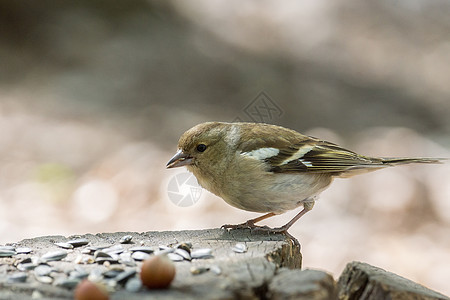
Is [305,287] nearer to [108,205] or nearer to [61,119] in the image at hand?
[108,205]

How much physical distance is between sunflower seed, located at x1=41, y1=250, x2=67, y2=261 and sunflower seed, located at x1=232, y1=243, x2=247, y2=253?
35.3 inches

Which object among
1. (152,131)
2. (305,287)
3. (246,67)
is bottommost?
(305,287)

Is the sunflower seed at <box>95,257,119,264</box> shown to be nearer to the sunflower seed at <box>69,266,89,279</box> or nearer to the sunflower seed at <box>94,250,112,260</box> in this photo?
the sunflower seed at <box>94,250,112,260</box>

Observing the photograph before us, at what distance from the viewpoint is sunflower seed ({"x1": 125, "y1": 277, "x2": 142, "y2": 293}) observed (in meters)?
2.35

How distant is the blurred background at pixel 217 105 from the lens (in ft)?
19.3

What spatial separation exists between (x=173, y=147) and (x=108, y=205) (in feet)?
4.20

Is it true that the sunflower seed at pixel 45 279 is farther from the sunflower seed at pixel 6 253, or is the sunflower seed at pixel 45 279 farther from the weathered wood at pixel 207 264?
the sunflower seed at pixel 6 253

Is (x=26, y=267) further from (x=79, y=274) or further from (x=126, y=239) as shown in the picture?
(x=126, y=239)

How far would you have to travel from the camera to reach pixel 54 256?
114 inches

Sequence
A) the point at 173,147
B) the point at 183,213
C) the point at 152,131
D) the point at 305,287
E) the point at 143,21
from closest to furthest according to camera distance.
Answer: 1. the point at 305,287
2. the point at 183,213
3. the point at 173,147
4. the point at 152,131
5. the point at 143,21

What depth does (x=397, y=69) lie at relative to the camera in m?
9.62

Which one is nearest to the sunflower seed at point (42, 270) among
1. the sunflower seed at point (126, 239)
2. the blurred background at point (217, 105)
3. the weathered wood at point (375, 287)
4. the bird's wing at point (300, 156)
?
the sunflower seed at point (126, 239)

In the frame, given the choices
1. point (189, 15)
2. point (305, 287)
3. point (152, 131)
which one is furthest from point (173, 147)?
point (305, 287)

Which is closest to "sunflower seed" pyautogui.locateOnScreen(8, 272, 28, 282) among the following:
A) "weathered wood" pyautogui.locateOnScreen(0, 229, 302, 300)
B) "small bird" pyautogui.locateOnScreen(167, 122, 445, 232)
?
"weathered wood" pyautogui.locateOnScreen(0, 229, 302, 300)
